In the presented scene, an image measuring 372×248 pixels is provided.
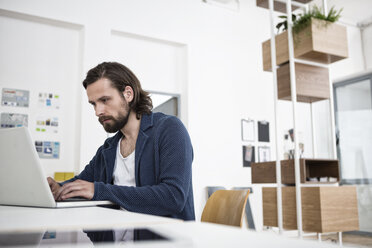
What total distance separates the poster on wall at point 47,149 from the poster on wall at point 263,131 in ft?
9.09

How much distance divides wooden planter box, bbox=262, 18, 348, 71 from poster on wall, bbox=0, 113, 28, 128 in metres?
2.66

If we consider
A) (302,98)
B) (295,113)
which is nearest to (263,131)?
(302,98)

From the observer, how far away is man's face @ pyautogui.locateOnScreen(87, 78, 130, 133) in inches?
64.5

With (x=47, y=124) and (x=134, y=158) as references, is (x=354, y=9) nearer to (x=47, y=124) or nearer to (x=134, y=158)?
(x=47, y=124)

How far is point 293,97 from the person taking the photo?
10.3ft

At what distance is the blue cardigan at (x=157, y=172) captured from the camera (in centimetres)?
121

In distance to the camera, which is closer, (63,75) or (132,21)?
(63,75)

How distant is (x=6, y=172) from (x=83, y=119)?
111 inches

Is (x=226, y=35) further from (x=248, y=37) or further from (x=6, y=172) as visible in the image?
(x=6, y=172)

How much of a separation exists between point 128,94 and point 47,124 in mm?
2480

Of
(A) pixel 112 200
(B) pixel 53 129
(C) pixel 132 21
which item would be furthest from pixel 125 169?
(C) pixel 132 21

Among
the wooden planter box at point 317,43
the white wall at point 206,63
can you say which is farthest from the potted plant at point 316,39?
the white wall at point 206,63

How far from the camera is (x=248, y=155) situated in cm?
500

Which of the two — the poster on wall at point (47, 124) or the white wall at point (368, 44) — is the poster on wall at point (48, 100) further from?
the white wall at point (368, 44)
